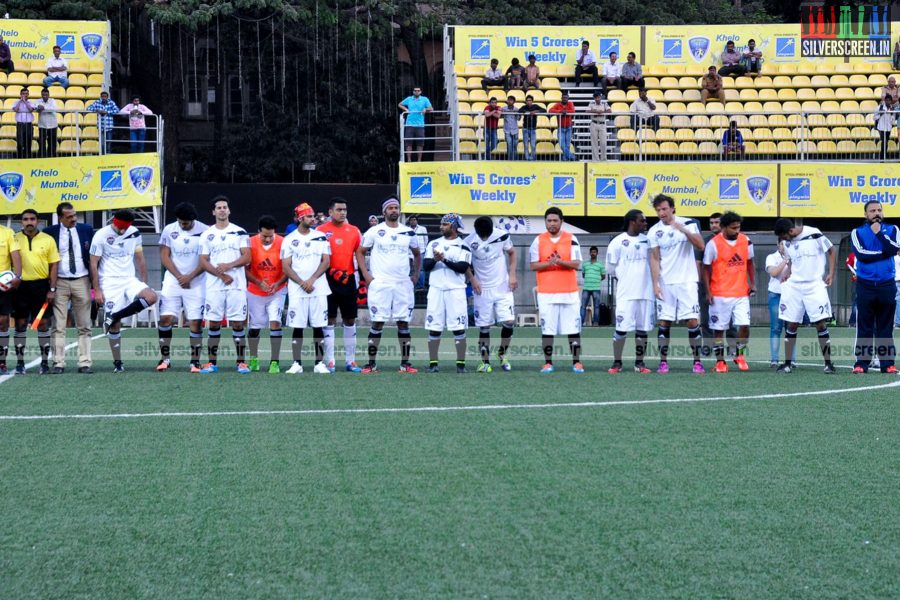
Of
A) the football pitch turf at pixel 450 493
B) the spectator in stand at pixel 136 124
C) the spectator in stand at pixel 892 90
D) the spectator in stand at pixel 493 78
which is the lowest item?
the football pitch turf at pixel 450 493

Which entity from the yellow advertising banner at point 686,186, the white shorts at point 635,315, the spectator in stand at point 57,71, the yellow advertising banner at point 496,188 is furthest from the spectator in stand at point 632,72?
the white shorts at point 635,315

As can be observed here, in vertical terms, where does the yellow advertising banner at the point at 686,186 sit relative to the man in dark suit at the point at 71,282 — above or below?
above

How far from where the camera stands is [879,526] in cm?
662

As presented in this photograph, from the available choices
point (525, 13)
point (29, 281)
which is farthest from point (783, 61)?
point (29, 281)

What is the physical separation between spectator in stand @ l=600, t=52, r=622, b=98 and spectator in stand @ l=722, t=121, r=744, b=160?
11.3 feet

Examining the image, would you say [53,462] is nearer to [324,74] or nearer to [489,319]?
[489,319]

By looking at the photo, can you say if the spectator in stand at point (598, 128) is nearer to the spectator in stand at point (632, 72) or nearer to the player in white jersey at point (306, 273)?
the spectator in stand at point (632, 72)

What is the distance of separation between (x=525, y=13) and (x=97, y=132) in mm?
14660

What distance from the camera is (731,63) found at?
30.8m

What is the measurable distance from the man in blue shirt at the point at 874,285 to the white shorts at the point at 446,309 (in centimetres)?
458

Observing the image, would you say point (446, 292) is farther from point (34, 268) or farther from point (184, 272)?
point (34, 268)

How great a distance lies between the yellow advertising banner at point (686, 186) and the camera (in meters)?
26.4

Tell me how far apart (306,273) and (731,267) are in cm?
499

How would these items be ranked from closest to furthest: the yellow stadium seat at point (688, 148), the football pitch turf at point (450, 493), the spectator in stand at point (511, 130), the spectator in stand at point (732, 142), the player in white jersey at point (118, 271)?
1. the football pitch turf at point (450, 493)
2. the player in white jersey at point (118, 271)
3. the spectator in stand at point (511, 130)
4. the spectator in stand at point (732, 142)
5. the yellow stadium seat at point (688, 148)
